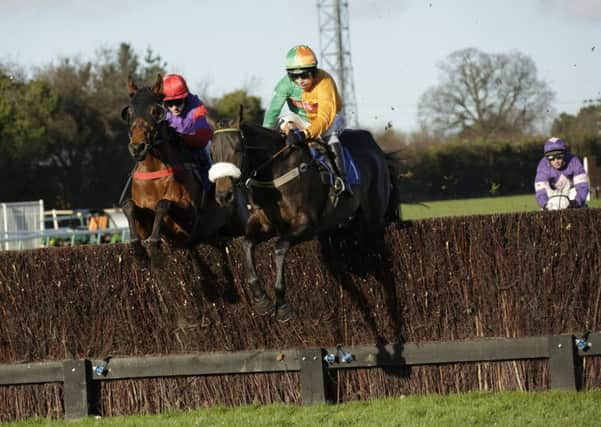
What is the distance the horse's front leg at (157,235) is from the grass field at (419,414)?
1.21m

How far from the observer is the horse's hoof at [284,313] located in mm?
8219

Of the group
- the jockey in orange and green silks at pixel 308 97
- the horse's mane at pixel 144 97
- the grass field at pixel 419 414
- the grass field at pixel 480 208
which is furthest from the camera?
the grass field at pixel 480 208

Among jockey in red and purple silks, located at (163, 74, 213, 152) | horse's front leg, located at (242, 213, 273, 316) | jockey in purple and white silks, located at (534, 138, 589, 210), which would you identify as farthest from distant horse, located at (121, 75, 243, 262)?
jockey in purple and white silks, located at (534, 138, 589, 210)

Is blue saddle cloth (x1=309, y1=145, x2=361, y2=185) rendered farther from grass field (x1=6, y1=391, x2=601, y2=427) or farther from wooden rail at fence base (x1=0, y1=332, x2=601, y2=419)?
grass field (x1=6, y1=391, x2=601, y2=427)

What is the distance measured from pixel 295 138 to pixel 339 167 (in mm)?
627

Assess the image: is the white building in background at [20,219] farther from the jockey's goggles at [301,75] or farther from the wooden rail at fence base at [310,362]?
the jockey's goggles at [301,75]

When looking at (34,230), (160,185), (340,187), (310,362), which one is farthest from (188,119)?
(34,230)

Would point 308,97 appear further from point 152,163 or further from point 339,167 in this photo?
point 152,163

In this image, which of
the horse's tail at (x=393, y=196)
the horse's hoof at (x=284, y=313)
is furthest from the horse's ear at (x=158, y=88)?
the horse's tail at (x=393, y=196)

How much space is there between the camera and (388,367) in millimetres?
8570

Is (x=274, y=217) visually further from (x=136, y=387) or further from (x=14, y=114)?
(x=14, y=114)

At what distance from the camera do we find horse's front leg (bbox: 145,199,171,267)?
8625 mm

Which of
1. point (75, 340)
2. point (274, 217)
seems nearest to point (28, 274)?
point (75, 340)

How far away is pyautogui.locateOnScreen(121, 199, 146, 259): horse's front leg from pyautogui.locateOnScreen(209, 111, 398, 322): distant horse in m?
0.83
